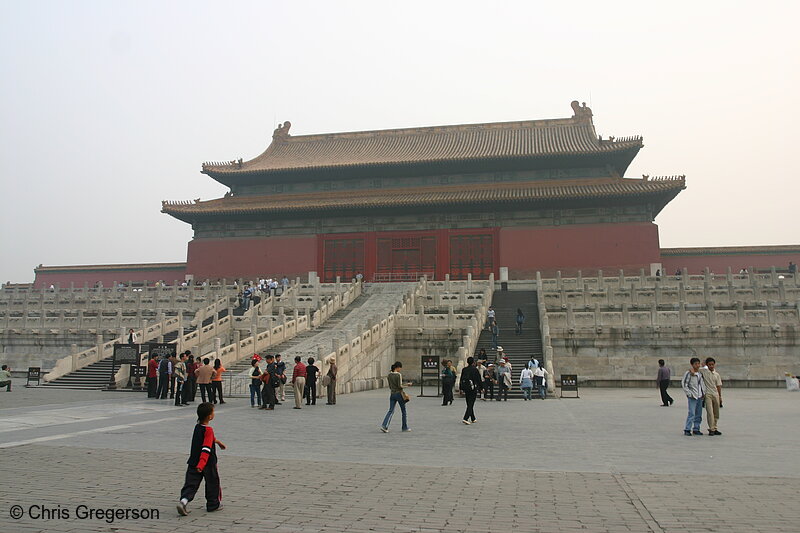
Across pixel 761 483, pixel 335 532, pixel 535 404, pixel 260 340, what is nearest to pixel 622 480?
pixel 761 483

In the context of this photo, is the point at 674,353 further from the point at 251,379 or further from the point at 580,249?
the point at 580,249

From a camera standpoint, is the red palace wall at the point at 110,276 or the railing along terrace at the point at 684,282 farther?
the red palace wall at the point at 110,276

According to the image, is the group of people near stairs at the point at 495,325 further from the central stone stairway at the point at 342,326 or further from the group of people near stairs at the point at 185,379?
the group of people near stairs at the point at 185,379

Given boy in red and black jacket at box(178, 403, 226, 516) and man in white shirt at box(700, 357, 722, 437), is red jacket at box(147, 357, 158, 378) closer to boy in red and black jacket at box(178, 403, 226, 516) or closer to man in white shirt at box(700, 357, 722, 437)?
boy in red and black jacket at box(178, 403, 226, 516)

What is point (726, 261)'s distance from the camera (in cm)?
3597

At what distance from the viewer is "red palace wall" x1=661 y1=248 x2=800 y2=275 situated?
116ft

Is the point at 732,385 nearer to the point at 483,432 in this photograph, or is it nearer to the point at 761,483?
the point at 483,432

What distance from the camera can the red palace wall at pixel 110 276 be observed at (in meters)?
41.5

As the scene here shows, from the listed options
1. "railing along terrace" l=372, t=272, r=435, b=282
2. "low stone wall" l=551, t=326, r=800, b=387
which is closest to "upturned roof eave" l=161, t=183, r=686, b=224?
"railing along terrace" l=372, t=272, r=435, b=282

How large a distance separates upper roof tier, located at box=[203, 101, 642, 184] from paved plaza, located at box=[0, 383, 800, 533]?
26719 millimetres

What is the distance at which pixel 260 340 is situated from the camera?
2002cm

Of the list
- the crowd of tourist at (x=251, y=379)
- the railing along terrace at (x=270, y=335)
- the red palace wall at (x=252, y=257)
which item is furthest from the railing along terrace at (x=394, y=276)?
the crowd of tourist at (x=251, y=379)

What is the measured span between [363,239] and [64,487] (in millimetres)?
31663

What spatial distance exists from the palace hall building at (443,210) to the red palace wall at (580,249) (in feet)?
0.18
